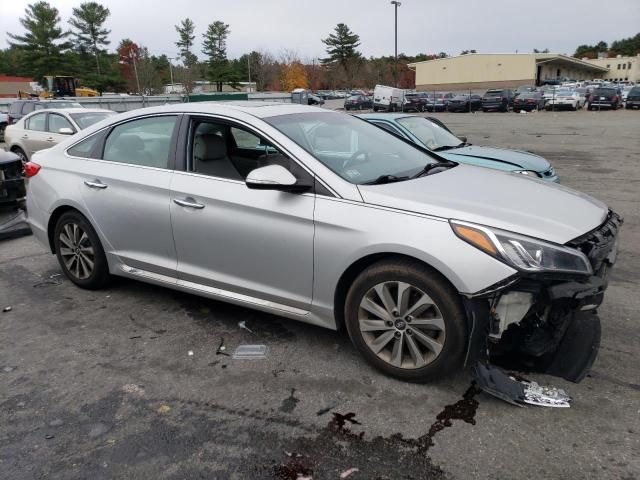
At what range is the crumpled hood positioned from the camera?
7029 millimetres

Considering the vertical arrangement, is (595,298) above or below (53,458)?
above

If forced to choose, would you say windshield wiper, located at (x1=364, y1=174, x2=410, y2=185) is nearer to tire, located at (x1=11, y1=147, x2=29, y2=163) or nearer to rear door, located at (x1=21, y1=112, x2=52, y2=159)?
rear door, located at (x1=21, y1=112, x2=52, y2=159)

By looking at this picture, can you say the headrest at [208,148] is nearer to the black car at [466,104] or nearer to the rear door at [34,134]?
the rear door at [34,134]

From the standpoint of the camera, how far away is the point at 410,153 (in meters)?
4.22

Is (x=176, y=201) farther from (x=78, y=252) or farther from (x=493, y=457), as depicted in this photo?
(x=493, y=457)

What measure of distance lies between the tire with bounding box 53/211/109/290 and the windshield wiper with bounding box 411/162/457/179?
8.96 ft

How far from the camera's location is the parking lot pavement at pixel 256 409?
2547 mm

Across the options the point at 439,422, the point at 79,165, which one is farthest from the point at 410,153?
the point at 79,165

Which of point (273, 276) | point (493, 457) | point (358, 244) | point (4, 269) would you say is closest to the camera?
point (493, 457)

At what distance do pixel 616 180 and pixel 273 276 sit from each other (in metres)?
9.30

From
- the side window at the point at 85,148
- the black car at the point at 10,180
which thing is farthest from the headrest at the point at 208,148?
the black car at the point at 10,180

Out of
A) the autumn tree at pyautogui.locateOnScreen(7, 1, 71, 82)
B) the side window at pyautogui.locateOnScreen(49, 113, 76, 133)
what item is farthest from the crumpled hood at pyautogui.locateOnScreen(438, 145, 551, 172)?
the autumn tree at pyautogui.locateOnScreen(7, 1, 71, 82)

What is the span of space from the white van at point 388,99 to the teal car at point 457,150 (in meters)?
35.7

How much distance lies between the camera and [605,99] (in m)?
37.7
